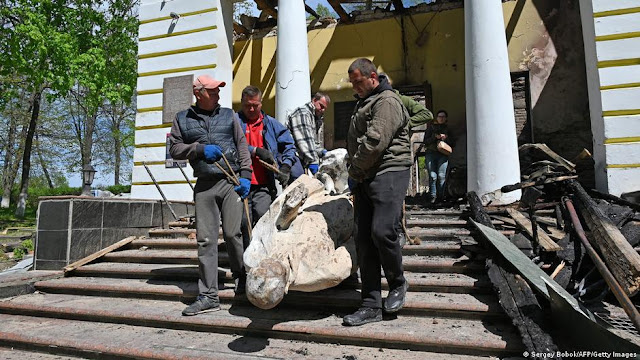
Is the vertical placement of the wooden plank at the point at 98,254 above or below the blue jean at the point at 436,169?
below

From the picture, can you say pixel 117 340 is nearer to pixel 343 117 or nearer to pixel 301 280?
pixel 301 280

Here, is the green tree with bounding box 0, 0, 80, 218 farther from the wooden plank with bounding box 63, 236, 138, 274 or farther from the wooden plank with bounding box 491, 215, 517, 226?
the wooden plank with bounding box 491, 215, 517, 226

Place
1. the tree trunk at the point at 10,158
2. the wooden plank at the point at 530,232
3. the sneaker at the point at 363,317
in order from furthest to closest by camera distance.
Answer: the tree trunk at the point at 10,158 → the wooden plank at the point at 530,232 → the sneaker at the point at 363,317

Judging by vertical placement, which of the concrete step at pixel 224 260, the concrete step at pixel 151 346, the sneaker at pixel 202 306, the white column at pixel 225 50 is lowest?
the concrete step at pixel 151 346

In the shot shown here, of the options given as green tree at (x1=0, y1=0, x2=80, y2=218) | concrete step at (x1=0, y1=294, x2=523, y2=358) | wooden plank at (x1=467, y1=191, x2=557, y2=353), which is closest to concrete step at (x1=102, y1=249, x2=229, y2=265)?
concrete step at (x1=0, y1=294, x2=523, y2=358)

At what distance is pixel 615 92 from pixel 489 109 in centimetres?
210

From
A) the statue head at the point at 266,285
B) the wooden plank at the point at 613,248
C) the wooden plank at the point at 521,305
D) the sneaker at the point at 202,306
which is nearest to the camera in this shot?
the wooden plank at the point at 521,305

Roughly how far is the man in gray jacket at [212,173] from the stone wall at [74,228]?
260 cm

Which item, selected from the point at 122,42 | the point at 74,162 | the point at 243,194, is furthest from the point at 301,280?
the point at 74,162

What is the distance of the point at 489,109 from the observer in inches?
247

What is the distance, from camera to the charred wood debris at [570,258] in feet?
8.57

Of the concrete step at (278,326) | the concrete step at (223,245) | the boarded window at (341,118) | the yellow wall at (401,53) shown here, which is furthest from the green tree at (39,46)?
the concrete step at (278,326)

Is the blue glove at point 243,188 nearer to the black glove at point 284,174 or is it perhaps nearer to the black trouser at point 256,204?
the black trouser at point 256,204

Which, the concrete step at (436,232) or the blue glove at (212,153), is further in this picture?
the concrete step at (436,232)
